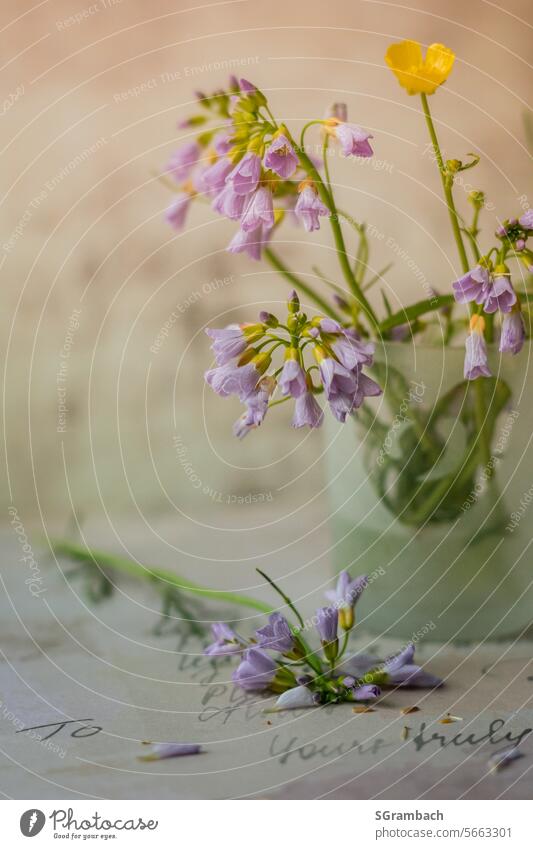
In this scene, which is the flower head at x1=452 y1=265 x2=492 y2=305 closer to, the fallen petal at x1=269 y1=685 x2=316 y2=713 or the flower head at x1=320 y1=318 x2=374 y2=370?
the flower head at x1=320 y1=318 x2=374 y2=370

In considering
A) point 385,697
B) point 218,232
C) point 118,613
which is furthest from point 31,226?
point 385,697

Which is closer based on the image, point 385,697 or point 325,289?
point 385,697

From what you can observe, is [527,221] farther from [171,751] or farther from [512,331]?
[171,751]

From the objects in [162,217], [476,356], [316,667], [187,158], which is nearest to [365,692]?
[316,667]

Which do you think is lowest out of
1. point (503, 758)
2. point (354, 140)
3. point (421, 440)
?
point (503, 758)

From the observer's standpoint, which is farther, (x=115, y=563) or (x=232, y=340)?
(x=115, y=563)

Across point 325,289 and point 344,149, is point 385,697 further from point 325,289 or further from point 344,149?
point 325,289
